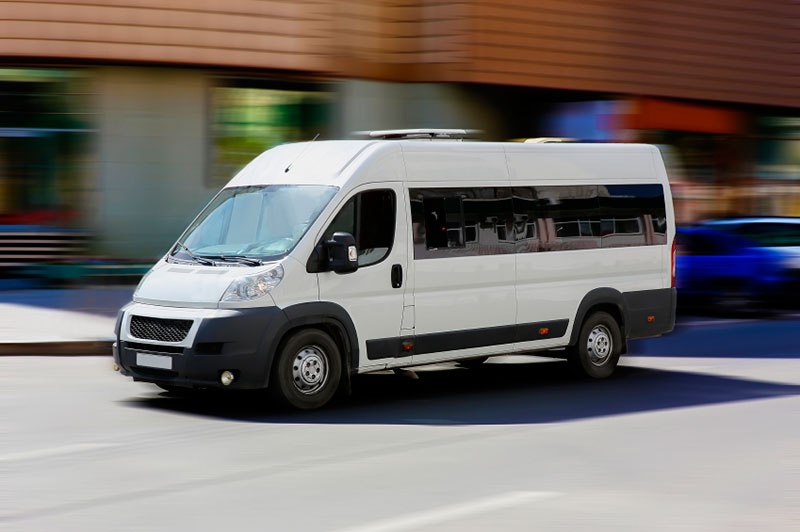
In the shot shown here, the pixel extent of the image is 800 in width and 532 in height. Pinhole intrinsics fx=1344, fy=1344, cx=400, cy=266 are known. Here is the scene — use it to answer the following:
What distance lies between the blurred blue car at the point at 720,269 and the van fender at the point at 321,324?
9096 mm

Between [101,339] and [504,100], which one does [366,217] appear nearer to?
[101,339]

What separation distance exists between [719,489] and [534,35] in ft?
51.0

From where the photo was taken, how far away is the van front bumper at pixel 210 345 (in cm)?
943

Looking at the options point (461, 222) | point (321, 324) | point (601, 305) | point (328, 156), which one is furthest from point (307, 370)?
point (601, 305)

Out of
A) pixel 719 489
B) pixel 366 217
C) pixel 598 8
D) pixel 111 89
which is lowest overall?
pixel 719 489

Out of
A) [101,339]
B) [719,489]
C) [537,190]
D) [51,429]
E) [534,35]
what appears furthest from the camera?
[534,35]

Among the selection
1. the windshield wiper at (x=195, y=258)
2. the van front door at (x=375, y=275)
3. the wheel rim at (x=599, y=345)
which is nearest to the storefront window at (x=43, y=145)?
→ the windshield wiper at (x=195, y=258)

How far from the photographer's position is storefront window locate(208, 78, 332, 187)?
21.0 m

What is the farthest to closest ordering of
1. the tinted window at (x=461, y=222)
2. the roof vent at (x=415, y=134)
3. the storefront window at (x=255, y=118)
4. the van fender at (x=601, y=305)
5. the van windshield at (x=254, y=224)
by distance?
the storefront window at (x=255, y=118), the van fender at (x=601, y=305), the roof vent at (x=415, y=134), the tinted window at (x=461, y=222), the van windshield at (x=254, y=224)

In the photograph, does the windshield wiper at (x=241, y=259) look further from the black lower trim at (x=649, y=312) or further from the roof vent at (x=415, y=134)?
the black lower trim at (x=649, y=312)

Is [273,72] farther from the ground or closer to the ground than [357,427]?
farther from the ground

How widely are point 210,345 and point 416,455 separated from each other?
80.8 inches

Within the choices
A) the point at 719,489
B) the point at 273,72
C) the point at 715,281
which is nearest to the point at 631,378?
the point at 719,489

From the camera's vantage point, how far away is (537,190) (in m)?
11.7
